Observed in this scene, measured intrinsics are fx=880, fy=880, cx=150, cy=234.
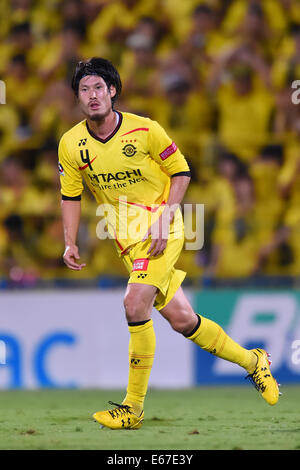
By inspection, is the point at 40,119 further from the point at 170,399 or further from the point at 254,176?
the point at 170,399

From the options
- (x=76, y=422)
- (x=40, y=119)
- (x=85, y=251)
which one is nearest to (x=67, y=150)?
(x=76, y=422)

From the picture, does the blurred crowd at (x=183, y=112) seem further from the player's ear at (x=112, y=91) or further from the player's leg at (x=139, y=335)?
the player's leg at (x=139, y=335)

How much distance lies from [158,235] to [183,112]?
4.72m

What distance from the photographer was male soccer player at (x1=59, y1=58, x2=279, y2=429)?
496 centimetres

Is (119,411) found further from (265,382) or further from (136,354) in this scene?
(265,382)

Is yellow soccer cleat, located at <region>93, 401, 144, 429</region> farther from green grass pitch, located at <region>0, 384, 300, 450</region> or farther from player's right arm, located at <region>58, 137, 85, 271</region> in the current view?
player's right arm, located at <region>58, 137, 85, 271</region>

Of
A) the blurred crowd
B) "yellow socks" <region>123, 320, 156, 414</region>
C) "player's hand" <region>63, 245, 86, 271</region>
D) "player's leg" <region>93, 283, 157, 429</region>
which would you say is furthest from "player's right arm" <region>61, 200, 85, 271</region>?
the blurred crowd

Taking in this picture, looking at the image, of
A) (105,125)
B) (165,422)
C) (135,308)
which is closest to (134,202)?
(105,125)

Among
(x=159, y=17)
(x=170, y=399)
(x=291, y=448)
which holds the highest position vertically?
(x=159, y=17)

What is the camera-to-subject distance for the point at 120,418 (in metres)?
4.90

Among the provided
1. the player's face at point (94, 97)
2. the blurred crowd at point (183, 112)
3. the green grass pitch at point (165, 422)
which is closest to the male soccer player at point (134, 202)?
the player's face at point (94, 97)

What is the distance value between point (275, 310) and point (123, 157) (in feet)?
11.9

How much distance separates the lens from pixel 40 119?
973 cm

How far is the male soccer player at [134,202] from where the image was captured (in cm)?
496
